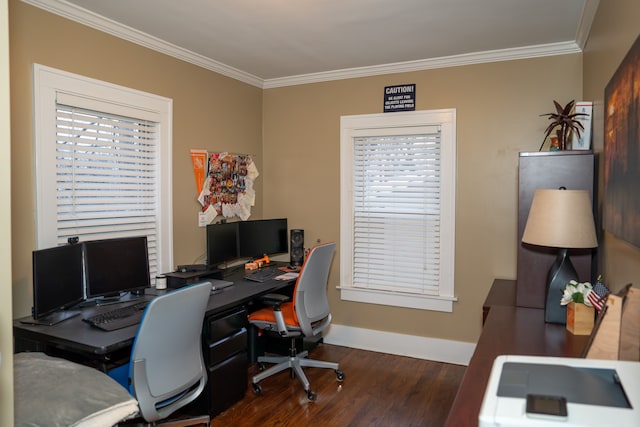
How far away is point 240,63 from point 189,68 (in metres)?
0.47

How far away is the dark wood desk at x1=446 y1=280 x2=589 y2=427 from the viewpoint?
1396 millimetres

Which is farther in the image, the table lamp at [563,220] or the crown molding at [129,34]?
the crown molding at [129,34]

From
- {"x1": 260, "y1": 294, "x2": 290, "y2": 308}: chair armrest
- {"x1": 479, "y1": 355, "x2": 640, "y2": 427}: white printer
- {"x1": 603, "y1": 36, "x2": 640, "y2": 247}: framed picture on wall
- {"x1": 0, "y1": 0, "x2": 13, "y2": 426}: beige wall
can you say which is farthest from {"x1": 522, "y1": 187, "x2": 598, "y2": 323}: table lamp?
{"x1": 0, "y1": 0, "x2": 13, "y2": 426}: beige wall

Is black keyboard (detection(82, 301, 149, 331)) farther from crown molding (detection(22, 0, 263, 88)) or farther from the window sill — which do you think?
the window sill

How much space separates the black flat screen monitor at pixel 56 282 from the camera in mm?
2258

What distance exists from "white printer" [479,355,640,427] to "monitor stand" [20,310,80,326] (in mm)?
2236

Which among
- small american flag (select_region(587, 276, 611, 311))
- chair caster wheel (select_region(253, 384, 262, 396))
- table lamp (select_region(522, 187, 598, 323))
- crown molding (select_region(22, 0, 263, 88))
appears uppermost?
crown molding (select_region(22, 0, 263, 88))

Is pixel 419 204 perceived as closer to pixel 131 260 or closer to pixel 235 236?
pixel 235 236

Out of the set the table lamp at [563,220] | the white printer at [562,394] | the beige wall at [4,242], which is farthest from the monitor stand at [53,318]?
the table lamp at [563,220]

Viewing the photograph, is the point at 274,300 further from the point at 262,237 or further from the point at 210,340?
the point at 262,237

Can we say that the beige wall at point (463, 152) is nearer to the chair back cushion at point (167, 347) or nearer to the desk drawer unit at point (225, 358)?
the desk drawer unit at point (225, 358)

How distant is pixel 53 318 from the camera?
2.41 meters

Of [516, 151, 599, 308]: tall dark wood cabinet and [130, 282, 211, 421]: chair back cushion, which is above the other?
[516, 151, 599, 308]: tall dark wood cabinet

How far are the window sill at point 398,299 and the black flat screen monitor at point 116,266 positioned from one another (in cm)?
193
